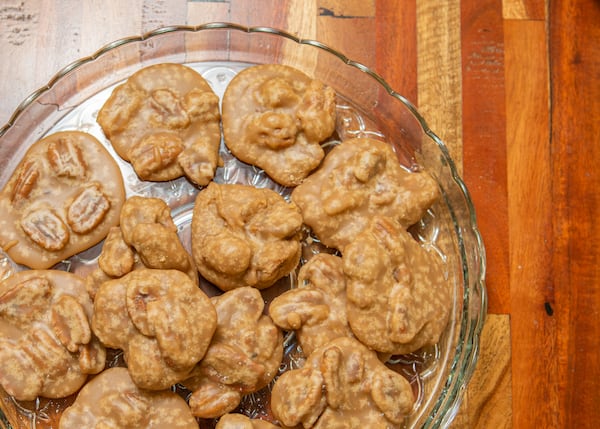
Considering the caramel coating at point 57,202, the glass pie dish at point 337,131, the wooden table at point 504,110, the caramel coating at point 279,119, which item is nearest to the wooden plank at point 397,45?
the wooden table at point 504,110

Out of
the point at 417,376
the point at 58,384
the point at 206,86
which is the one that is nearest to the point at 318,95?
the point at 206,86

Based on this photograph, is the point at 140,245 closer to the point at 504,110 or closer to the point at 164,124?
the point at 164,124

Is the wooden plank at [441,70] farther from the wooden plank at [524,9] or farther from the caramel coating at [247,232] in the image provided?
the caramel coating at [247,232]

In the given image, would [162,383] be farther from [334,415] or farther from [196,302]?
[334,415]

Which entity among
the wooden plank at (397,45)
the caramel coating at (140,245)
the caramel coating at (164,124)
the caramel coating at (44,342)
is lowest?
the caramel coating at (44,342)

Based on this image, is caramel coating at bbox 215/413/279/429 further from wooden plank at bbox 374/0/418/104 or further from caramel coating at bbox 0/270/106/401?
wooden plank at bbox 374/0/418/104

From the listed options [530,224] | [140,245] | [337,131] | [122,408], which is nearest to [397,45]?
[337,131]

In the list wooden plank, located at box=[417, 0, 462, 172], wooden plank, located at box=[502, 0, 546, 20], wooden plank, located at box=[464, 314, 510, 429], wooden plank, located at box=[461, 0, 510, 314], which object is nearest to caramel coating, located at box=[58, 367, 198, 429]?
wooden plank, located at box=[464, 314, 510, 429]
